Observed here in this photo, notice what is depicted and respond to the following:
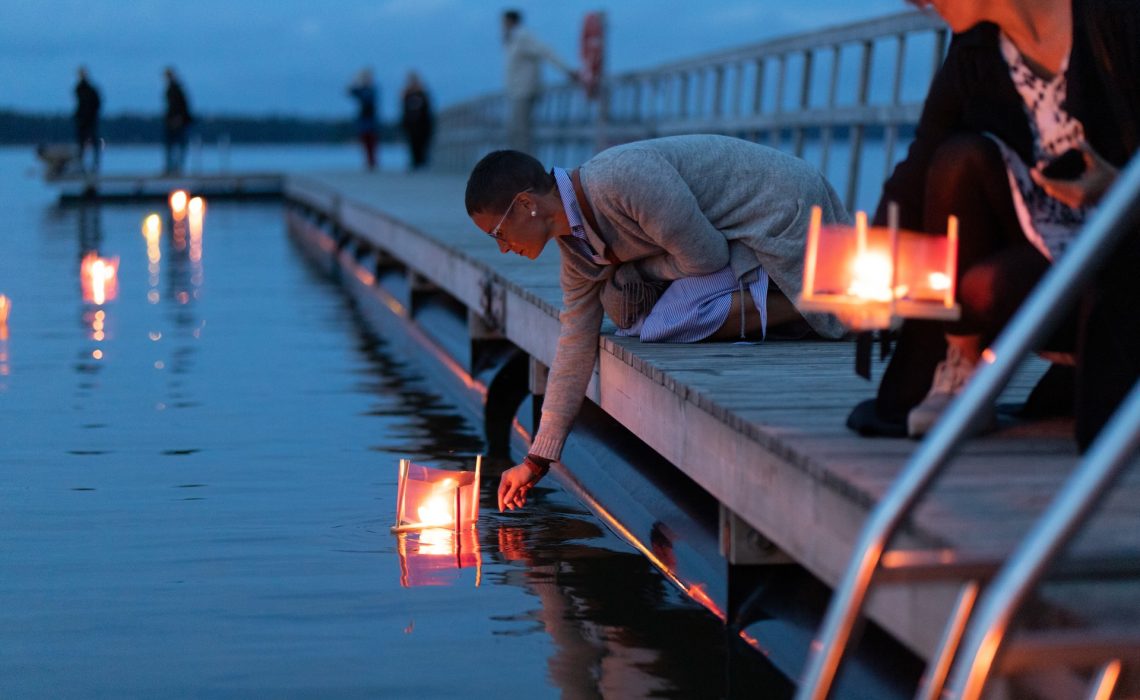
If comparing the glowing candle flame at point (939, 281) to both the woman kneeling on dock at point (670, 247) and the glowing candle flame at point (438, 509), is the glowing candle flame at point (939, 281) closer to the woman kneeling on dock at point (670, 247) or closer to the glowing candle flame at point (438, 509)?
the woman kneeling on dock at point (670, 247)

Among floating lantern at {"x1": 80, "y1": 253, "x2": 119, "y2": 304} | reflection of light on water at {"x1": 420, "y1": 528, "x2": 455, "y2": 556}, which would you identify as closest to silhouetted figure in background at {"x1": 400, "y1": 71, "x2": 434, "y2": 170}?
floating lantern at {"x1": 80, "y1": 253, "x2": 119, "y2": 304}

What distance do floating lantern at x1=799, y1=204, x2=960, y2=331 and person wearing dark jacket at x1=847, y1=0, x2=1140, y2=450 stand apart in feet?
0.97

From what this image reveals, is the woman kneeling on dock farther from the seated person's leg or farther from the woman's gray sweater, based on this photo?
the seated person's leg

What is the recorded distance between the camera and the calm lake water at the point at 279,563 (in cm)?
427

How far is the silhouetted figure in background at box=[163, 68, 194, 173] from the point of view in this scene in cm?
3569

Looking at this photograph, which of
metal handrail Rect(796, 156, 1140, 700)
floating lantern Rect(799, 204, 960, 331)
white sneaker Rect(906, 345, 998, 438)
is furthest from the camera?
white sneaker Rect(906, 345, 998, 438)

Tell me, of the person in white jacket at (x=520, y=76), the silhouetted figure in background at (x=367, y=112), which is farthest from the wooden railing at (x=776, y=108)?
the silhouetted figure in background at (x=367, y=112)

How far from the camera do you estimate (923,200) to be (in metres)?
3.71

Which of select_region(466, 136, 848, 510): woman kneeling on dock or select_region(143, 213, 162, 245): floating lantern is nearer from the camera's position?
select_region(466, 136, 848, 510): woman kneeling on dock

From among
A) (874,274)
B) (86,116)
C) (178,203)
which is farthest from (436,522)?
(86,116)

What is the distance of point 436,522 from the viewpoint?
5531 mm

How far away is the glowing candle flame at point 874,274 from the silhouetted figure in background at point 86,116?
33774 mm

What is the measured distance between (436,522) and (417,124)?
27375 mm

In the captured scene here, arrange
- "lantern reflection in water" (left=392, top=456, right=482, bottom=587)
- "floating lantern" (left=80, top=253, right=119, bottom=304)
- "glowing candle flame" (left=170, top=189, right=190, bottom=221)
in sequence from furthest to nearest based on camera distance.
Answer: "glowing candle flame" (left=170, top=189, right=190, bottom=221), "floating lantern" (left=80, top=253, right=119, bottom=304), "lantern reflection in water" (left=392, top=456, right=482, bottom=587)
